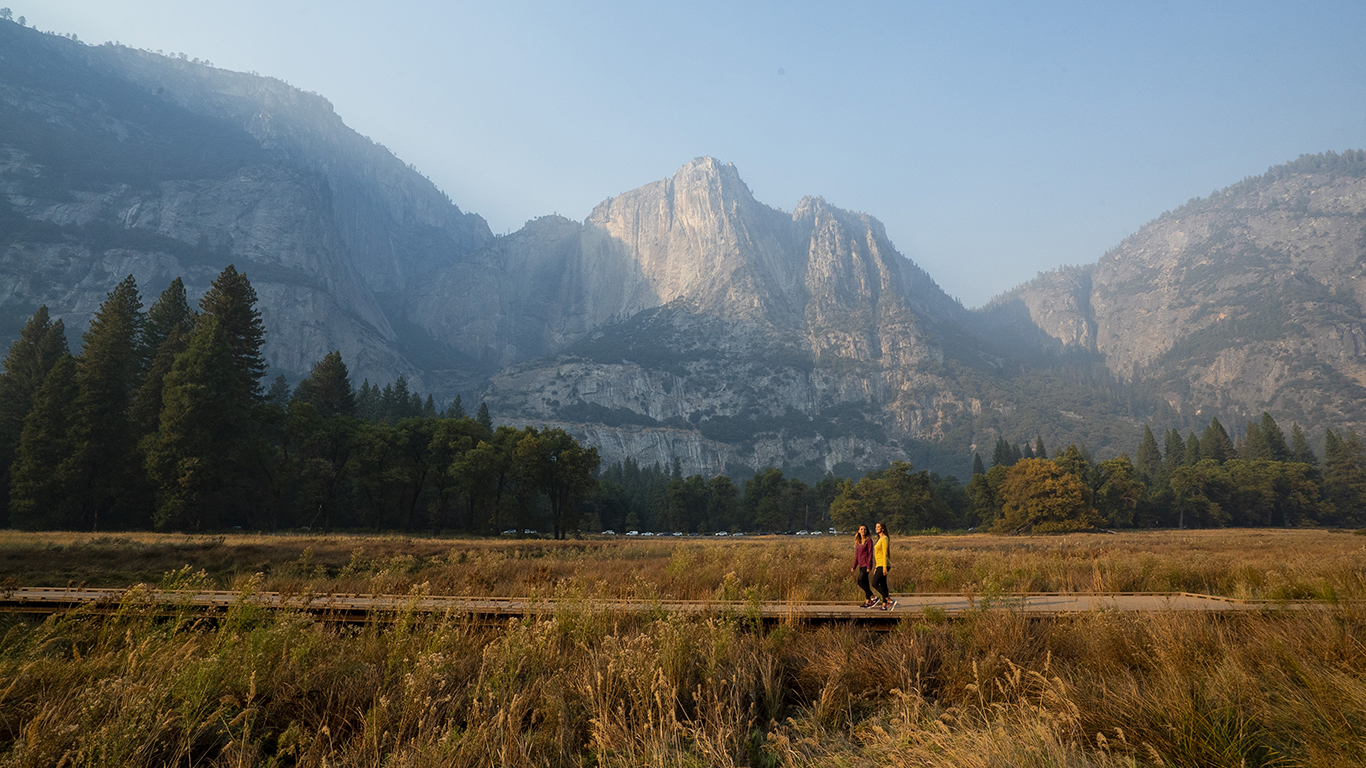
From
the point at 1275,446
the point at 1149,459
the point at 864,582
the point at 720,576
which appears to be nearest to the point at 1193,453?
the point at 1149,459

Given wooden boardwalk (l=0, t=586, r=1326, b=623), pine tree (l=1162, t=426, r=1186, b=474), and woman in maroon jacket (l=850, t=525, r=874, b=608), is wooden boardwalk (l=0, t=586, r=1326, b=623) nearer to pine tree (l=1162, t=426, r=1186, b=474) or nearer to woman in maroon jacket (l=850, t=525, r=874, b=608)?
woman in maroon jacket (l=850, t=525, r=874, b=608)

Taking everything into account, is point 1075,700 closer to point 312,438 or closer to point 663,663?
point 663,663

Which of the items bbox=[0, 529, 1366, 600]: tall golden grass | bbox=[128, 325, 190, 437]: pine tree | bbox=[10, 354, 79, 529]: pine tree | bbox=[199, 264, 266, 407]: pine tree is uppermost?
bbox=[199, 264, 266, 407]: pine tree

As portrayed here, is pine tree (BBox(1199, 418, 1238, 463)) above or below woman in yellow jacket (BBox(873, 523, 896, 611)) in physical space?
below

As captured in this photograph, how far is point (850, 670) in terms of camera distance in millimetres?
6402

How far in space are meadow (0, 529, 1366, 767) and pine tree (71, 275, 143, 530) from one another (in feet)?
165

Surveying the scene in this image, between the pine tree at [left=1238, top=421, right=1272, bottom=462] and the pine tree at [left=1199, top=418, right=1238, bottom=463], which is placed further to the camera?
the pine tree at [left=1199, top=418, right=1238, bottom=463]

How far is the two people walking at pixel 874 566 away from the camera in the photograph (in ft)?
35.8

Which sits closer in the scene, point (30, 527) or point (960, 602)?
point (960, 602)

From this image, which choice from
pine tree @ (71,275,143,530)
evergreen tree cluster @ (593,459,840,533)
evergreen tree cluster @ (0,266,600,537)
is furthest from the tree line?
pine tree @ (71,275,143,530)

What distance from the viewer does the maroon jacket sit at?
12.0 m

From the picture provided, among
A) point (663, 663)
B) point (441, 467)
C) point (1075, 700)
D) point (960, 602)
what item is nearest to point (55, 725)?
point (663, 663)

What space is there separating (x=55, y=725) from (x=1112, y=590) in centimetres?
A: 1743

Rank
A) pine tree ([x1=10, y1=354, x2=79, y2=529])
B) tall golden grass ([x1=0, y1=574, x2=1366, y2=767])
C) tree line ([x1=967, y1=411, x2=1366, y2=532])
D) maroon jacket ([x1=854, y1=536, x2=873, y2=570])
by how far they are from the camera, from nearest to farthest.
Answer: tall golden grass ([x1=0, y1=574, x2=1366, y2=767])
maroon jacket ([x1=854, y1=536, x2=873, y2=570])
pine tree ([x1=10, y1=354, x2=79, y2=529])
tree line ([x1=967, y1=411, x2=1366, y2=532])
